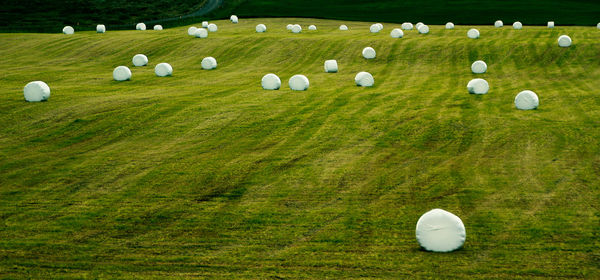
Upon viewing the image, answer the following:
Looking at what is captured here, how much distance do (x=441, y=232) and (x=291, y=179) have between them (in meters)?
6.73

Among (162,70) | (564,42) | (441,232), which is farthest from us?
(564,42)

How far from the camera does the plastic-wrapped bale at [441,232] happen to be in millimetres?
14023

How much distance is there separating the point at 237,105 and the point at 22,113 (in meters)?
9.63

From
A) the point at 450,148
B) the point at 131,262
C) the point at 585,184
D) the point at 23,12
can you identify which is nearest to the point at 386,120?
the point at 450,148

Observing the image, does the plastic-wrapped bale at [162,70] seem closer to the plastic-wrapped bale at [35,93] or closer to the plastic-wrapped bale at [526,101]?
the plastic-wrapped bale at [35,93]

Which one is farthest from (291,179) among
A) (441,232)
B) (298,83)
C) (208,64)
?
(208,64)

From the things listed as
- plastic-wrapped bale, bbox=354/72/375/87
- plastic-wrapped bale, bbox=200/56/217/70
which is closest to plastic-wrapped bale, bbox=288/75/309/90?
plastic-wrapped bale, bbox=354/72/375/87

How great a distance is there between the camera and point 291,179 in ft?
64.7

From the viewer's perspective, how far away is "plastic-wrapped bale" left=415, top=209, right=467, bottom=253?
46.0 feet

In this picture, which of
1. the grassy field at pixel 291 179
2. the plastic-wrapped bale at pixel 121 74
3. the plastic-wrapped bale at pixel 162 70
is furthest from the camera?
the plastic-wrapped bale at pixel 162 70

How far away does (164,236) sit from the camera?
50.8 ft

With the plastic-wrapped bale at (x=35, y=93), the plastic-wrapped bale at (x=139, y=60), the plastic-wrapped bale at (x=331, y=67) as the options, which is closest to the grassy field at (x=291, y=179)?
the plastic-wrapped bale at (x=35, y=93)

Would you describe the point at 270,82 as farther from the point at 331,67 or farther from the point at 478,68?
the point at 478,68

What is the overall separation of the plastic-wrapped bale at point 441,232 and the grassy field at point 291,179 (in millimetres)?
409
